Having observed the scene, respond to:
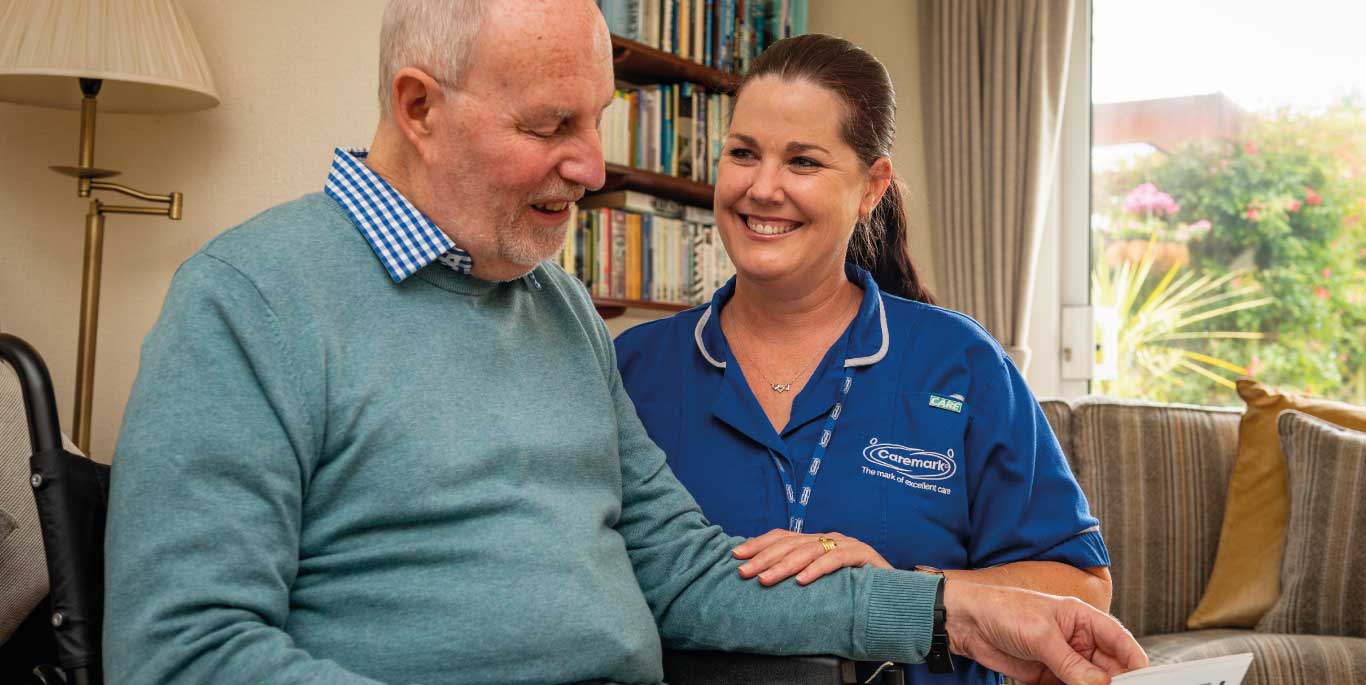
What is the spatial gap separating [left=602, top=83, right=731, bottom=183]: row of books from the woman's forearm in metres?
1.78

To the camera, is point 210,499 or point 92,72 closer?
point 210,499

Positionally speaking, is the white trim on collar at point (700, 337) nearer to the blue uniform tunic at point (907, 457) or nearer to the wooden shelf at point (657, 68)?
the blue uniform tunic at point (907, 457)

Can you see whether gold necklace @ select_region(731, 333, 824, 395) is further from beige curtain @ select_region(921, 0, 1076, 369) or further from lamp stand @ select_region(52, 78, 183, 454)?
beige curtain @ select_region(921, 0, 1076, 369)

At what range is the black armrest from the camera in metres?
1.31

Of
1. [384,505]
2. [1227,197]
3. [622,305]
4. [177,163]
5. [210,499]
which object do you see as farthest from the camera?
[1227,197]

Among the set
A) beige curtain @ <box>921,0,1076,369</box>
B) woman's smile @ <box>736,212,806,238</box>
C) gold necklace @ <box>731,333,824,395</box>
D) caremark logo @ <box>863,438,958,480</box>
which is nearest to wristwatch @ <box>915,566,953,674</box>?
caremark logo @ <box>863,438,958,480</box>

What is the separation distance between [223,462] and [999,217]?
329 cm

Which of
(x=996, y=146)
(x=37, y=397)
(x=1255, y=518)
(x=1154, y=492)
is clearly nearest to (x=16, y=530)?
(x=37, y=397)

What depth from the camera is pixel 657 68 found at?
323 cm

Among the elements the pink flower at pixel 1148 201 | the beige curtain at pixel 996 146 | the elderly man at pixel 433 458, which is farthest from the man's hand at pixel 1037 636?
the pink flower at pixel 1148 201

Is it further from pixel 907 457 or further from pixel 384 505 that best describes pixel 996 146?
pixel 384 505

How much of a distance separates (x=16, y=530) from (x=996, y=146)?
3.34 meters

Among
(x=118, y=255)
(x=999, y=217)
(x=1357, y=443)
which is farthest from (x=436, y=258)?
(x=999, y=217)

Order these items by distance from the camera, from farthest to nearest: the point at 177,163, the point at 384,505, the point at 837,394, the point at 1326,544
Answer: the point at 1326,544
the point at 177,163
the point at 837,394
the point at 384,505
